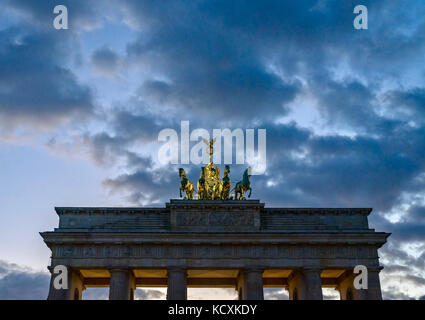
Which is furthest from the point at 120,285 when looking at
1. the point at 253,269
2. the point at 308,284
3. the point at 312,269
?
the point at 312,269

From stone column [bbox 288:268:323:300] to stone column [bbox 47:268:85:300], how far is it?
18.5 metres

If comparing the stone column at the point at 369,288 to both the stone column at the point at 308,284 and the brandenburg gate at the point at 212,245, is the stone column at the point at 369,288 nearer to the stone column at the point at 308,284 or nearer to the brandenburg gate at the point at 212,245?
the brandenburg gate at the point at 212,245

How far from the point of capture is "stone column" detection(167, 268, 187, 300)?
41.5 metres

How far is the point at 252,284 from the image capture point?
138 ft

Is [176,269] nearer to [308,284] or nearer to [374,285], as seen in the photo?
[308,284]

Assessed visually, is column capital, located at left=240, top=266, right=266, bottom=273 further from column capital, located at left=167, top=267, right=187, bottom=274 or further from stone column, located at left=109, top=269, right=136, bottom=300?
stone column, located at left=109, top=269, right=136, bottom=300

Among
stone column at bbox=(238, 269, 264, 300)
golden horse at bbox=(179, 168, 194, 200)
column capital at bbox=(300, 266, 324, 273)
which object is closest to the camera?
stone column at bbox=(238, 269, 264, 300)

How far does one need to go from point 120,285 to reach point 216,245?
8320 mm

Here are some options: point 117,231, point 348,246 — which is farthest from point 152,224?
point 348,246

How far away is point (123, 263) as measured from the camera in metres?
42.6

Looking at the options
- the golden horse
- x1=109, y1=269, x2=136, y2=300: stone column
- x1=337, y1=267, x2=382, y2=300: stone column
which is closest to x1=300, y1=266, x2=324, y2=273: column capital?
x1=337, y1=267, x2=382, y2=300: stone column

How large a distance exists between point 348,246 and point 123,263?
18.6m
